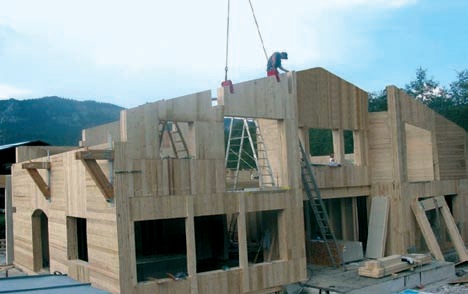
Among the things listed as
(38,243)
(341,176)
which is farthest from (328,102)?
(38,243)

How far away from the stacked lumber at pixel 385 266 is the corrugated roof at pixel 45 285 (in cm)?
783

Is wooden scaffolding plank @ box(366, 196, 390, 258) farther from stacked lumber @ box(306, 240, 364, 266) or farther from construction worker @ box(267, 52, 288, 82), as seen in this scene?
construction worker @ box(267, 52, 288, 82)

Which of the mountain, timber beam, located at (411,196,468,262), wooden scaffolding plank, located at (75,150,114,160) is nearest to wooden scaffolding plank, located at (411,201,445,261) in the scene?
timber beam, located at (411,196,468,262)

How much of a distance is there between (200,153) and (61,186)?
456 cm

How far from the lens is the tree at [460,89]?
53844mm

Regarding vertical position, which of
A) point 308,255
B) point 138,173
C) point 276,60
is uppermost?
point 276,60

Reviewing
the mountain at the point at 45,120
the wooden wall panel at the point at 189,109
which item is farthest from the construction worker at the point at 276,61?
the mountain at the point at 45,120

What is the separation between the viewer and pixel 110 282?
11.4 metres

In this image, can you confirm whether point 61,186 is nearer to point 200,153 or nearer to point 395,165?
point 200,153

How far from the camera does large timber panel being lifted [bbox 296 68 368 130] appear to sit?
17172mm

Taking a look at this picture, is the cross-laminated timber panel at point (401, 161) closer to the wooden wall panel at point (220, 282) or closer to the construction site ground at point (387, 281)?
the construction site ground at point (387, 281)

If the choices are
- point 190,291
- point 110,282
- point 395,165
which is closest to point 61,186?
point 110,282

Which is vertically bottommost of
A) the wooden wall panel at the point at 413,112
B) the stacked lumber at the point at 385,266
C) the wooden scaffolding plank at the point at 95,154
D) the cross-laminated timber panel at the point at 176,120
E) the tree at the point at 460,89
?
the stacked lumber at the point at 385,266

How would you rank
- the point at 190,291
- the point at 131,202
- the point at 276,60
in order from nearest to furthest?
the point at 131,202 → the point at 190,291 → the point at 276,60
